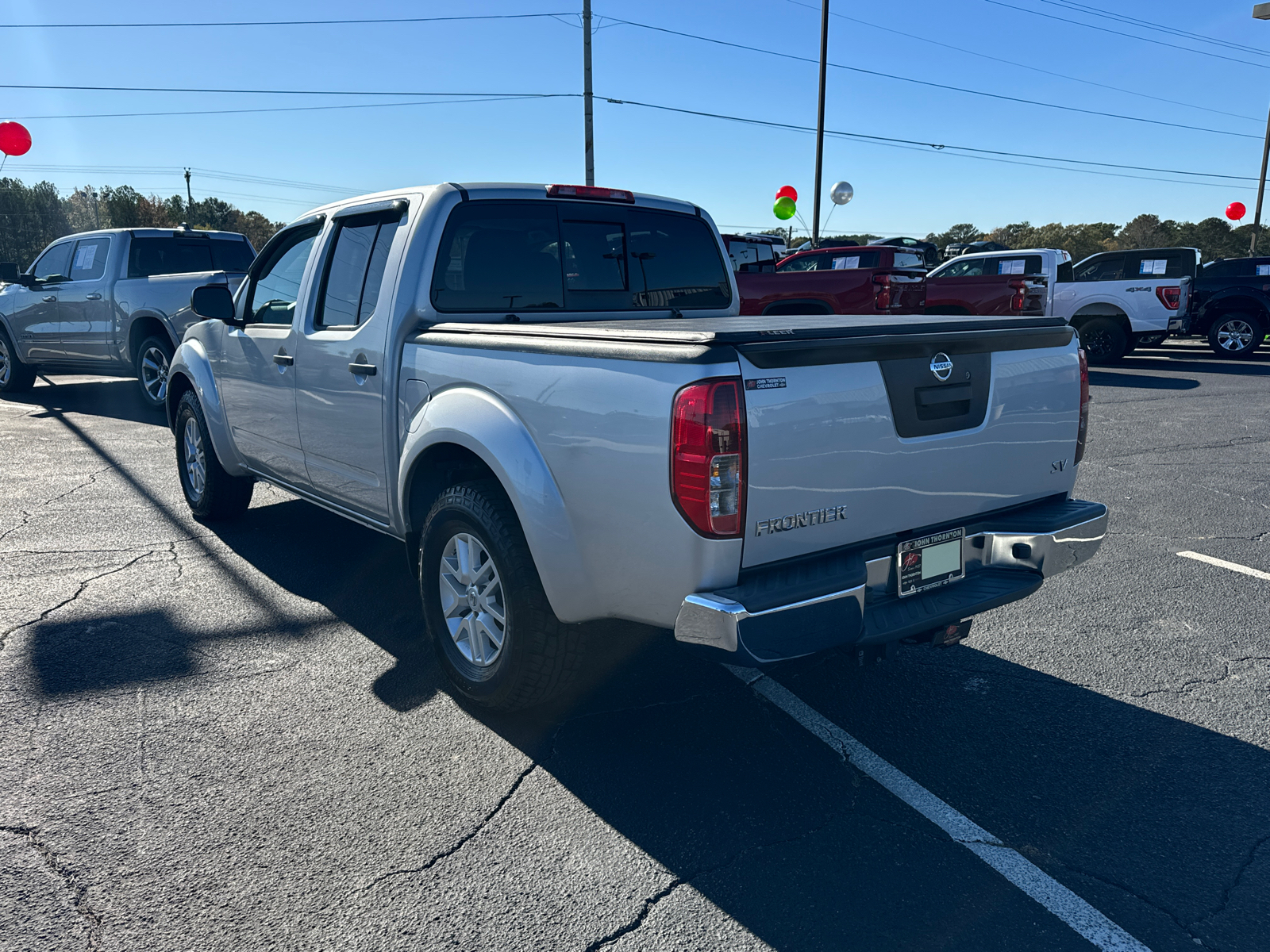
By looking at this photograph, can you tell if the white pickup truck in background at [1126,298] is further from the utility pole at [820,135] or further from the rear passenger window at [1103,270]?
the utility pole at [820,135]

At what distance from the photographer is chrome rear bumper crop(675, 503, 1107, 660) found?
8.39 ft

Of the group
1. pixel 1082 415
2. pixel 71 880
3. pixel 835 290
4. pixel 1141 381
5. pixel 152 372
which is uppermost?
pixel 835 290

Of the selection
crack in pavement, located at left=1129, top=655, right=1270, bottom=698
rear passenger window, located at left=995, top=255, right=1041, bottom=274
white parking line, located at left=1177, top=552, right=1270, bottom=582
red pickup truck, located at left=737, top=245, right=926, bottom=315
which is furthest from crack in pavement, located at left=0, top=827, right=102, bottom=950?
rear passenger window, located at left=995, top=255, right=1041, bottom=274

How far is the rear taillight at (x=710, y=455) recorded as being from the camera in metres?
2.53

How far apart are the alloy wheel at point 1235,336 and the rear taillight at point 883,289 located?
28.2 feet

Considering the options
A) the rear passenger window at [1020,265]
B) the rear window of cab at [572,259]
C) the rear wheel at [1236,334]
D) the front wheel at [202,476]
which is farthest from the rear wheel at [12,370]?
the rear wheel at [1236,334]

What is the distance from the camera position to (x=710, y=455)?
2529 millimetres

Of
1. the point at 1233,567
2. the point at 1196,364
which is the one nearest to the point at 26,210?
the point at 1196,364

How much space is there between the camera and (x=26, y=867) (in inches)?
104

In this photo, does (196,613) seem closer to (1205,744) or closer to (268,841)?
(268,841)

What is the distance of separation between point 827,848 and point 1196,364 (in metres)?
16.7

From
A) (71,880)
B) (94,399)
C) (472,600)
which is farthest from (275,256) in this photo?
(94,399)

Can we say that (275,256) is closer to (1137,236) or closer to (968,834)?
(968,834)

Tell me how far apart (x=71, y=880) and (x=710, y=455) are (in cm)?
216
